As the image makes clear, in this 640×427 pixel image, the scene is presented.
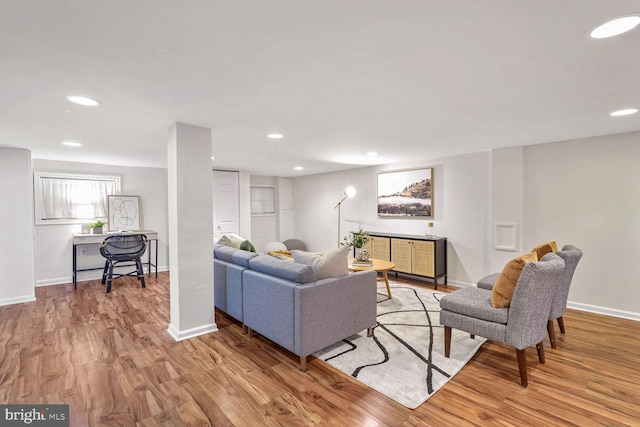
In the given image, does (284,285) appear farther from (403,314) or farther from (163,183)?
(163,183)

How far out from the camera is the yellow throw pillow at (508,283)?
2223mm

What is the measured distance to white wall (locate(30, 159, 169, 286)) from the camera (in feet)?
16.6

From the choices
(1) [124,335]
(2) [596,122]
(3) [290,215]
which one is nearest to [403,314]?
(2) [596,122]

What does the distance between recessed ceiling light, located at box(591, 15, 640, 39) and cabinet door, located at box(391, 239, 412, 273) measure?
151 inches

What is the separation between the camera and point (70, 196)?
5.26 m

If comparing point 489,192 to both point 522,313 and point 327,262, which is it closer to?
point 522,313

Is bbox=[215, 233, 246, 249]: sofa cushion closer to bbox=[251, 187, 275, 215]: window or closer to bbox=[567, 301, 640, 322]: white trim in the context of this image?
bbox=[251, 187, 275, 215]: window

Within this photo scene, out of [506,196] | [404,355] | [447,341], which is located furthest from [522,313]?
[506,196]

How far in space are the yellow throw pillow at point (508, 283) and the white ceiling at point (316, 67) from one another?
1251mm

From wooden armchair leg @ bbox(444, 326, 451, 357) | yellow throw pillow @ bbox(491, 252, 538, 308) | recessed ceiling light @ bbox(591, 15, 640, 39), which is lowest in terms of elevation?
wooden armchair leg @ bbox(444, 326, 451, 357)

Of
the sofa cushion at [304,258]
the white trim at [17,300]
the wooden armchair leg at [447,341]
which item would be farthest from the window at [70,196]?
the wooden armchair leg at [447,341]

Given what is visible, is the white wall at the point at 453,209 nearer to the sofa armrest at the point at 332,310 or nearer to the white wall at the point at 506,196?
the white wall at the point at 506,196

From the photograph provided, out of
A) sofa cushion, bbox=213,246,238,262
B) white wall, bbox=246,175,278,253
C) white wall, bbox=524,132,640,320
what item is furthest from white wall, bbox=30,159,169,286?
white wall, bbox=524,132,640,320

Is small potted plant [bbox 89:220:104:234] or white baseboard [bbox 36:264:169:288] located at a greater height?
small potted plant [bbox 89:220:104:234]
